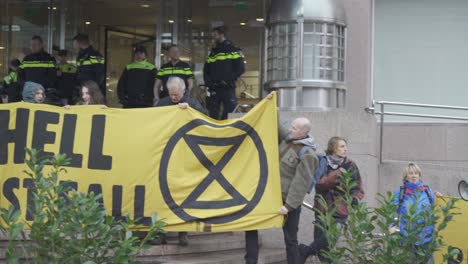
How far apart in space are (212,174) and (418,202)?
2.58 m

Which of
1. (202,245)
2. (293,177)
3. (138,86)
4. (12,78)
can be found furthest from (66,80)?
(293,177)

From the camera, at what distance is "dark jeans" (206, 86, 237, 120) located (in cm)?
1238

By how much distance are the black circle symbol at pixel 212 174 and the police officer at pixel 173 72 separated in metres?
3.67

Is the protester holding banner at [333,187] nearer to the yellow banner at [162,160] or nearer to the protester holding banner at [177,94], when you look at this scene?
the yellow banner at [162,160]

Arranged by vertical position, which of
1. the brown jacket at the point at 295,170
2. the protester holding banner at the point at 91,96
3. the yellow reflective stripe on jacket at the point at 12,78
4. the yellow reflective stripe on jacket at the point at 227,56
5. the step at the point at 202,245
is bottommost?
the step at the point at 202,245

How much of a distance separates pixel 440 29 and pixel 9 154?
7799 millimetres

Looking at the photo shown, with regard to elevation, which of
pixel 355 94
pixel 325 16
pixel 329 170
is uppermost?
pixel 325 16

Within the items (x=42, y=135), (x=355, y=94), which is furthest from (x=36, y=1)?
(x=42, y=135)

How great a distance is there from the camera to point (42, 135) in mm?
9023

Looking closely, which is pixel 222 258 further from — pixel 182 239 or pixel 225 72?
pixel 225 72

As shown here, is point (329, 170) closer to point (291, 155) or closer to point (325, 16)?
point (291, 155)

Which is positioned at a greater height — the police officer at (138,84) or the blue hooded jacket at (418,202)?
the police officer at (138,84)

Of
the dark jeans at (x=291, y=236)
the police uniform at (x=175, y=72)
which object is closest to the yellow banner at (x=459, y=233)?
the dark jeans at (x=291, y=236)

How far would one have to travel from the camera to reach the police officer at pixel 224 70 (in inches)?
486
